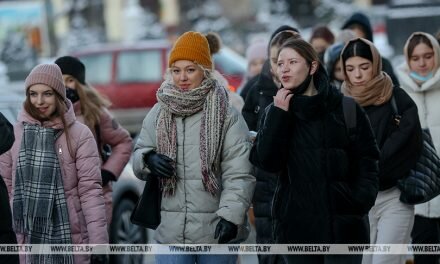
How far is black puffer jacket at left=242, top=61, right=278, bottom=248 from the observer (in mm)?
8492

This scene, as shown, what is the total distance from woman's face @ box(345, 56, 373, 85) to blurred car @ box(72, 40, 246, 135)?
14747 millimetres

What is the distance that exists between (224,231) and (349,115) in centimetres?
95

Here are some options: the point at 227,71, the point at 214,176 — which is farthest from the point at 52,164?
the point at 227,71

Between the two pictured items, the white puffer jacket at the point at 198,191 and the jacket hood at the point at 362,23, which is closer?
the white puffer jacket at the point at 198,191

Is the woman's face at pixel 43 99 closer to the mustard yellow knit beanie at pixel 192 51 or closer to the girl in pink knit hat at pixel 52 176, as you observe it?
the girl in pink knit hat at pixel 52 176

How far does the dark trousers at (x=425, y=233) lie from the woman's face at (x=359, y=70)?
158 centimetres

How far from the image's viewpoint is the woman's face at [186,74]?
723cm

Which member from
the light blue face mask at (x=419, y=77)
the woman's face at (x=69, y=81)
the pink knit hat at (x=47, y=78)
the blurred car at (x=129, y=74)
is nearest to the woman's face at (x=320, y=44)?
the light blue face mask at (x=419, y=77)

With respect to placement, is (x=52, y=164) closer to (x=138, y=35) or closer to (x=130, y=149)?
(x=130, y=149)

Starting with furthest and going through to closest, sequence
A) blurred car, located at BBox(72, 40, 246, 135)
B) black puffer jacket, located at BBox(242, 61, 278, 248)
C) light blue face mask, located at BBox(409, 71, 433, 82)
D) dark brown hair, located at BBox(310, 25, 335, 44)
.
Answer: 1. blurred car, located at BBox(72, 40, 246, 135)
2. dark brown hair, located at BBox(310, 25, 335, 44)
3. light blue face mask, located at BBox(409, 71, 433, 82)
4. black puffer jacket, located at BBox(242, 61, 278, 248)

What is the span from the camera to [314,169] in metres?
6.79

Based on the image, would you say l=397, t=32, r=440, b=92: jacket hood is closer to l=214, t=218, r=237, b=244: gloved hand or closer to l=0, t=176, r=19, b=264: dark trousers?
l=214, t=218, r=237, b=244: gloved hand

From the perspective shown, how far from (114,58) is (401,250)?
17.3 metres

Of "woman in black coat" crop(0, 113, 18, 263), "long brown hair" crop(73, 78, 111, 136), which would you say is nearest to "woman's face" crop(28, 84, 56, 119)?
"woman in black coat" crop(0, 113, 18, 263)
